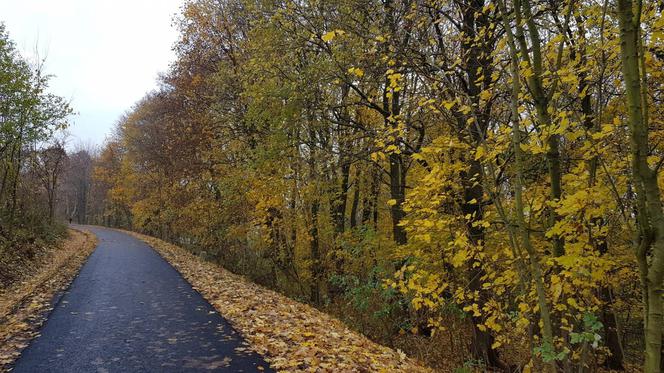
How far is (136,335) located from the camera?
6848 mm

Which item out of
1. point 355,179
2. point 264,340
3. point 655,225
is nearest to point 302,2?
point 355,179

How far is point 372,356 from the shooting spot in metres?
5.92

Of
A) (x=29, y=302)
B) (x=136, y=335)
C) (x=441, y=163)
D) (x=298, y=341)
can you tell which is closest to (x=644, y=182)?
(x=441, y=163)

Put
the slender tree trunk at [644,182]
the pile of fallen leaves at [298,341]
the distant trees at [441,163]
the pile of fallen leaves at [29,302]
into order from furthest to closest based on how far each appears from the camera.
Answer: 1. the pile of fallen leaves at [29,302]
2. the pile of fallen leaves at [298,341]
3. the distant trees at [441,163]
4. the slender tree trunk at [644,182]

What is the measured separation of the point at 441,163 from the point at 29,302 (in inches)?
361

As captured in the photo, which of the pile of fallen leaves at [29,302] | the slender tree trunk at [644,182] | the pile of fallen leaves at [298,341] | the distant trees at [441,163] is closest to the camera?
the slender tree trunk at [644,182]

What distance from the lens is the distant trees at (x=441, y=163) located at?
13.0ft

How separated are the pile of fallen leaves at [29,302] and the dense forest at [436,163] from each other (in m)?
3.25

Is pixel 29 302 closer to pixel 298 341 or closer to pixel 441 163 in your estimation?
pixel 298 341

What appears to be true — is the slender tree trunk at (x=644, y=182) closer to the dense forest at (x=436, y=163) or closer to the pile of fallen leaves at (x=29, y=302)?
the dense forest at (x=436, y=163)

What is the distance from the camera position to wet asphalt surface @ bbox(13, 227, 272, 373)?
5.46m

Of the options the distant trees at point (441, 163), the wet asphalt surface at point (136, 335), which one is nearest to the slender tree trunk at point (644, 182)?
the distant trees at point (441, 163)

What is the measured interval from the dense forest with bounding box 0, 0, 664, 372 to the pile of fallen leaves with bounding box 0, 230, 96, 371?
325cm

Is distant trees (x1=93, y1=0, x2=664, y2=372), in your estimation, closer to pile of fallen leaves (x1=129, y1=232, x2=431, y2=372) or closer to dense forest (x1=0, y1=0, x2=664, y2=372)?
dense forest (x1=0, y1=0, x2=664, y2=372)
